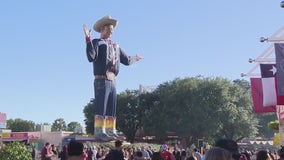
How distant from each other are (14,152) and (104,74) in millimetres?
7572

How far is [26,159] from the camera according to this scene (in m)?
16.0

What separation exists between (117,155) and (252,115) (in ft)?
184

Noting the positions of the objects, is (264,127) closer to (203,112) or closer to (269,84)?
(203,112)

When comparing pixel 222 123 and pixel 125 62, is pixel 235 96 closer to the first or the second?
pixel 222 123

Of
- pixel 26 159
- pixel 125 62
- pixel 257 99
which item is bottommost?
pixel 26 159

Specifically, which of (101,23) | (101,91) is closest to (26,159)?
(101,91)

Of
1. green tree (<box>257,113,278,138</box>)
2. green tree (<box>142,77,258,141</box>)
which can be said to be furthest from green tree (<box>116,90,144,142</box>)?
green tree (<box>257,113,278,138</box>)

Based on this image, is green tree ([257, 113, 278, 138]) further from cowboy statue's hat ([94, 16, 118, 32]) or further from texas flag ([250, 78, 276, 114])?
cowboy statue's hat ([94, 16, 118, 32])

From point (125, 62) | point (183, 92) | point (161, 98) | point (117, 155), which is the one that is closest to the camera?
point (117, 155)

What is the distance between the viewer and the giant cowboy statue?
72.6 feet

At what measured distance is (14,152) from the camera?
619 inches

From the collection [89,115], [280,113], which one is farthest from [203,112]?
[280,113]

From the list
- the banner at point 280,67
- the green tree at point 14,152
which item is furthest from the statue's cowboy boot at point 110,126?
the banner at point 280,67

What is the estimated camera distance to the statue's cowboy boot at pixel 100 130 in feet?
72.0
